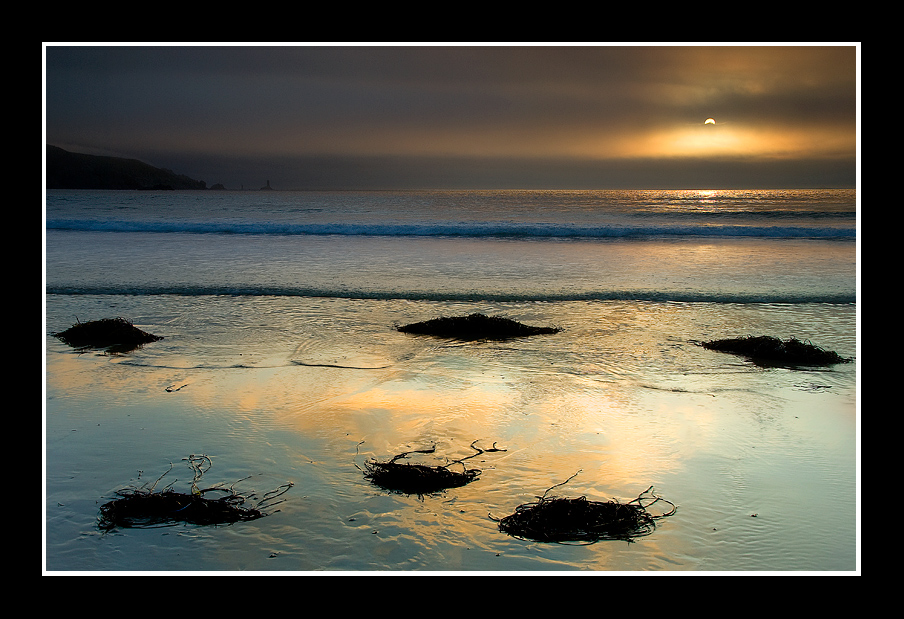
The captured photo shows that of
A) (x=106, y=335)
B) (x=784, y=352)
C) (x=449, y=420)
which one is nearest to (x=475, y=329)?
(x=449, y=420)

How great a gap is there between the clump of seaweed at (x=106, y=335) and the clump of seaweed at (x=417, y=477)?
5.21 meters

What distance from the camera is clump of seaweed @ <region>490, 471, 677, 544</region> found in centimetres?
332

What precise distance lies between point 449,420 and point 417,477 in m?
1.22

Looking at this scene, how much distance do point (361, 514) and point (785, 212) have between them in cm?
4292

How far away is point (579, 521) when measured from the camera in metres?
3.41

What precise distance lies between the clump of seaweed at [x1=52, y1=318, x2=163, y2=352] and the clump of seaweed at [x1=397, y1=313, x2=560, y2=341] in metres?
3.54

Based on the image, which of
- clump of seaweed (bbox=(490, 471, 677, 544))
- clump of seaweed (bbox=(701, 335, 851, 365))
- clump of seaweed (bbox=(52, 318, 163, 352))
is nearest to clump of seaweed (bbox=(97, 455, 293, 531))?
clump of seaweed (bbox=(490, 471, 677, 544))

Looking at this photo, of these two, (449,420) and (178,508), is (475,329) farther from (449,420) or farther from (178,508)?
(178,508)

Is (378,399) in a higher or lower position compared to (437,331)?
lower

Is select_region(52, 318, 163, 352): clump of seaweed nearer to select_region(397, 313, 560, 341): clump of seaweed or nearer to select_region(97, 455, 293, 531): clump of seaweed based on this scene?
select_region(397, 313, 560, 341): clump of seaweed

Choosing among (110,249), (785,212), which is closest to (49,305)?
(110,249)

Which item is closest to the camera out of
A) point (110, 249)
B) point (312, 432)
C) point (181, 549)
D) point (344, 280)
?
point (181, 549)

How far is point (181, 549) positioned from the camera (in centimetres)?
322
